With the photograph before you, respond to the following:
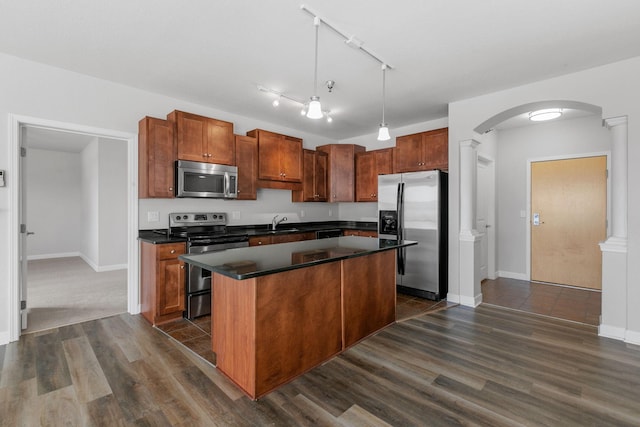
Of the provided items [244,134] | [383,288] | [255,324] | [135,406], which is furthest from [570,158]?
[135,406]

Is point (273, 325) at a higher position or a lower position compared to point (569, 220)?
lower

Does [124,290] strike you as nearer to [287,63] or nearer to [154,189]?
[154,189]

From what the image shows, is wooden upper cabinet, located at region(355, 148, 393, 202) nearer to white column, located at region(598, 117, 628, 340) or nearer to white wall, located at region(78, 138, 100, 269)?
white column, located at region(598, 117, 628, 340)

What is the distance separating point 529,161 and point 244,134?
4665 millimetres

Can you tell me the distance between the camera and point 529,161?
17.0ft

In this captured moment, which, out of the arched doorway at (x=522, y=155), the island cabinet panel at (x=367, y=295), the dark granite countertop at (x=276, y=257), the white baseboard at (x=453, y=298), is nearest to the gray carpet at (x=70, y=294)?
the dark granite countertop at (x=276, y=257)

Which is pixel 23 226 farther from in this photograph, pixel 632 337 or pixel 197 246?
pixel 632 337

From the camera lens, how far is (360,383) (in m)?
2.21

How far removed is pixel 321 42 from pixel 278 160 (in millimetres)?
2375

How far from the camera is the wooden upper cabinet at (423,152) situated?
4.32 meters

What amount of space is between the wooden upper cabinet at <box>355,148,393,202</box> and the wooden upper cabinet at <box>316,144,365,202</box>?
0.35 feet

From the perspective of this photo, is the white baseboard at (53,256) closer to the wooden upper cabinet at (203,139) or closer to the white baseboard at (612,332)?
the wooden upper cabinet at (203,139)

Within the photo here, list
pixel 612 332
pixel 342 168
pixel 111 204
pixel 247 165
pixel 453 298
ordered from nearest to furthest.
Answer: pixel 612 332 < pixel 453 298 < pixel 247 165 < pixel 342 168 < pixel 111 204

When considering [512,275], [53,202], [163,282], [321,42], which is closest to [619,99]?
[321,42]
